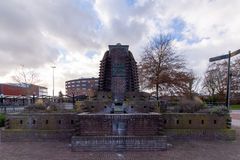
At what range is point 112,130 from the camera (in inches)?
392

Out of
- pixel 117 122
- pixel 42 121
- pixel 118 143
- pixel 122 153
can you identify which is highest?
pixel 117 122

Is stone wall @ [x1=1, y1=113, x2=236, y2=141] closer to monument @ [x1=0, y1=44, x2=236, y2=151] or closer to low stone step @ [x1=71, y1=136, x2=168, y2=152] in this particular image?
monument @ [x1=0, y1=44, x2=236, y2=151]

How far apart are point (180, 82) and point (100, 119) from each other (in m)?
18.9

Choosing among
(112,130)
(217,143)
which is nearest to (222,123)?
(217,143)

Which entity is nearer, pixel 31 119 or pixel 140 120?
pixel 140 120

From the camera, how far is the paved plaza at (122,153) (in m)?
8.26

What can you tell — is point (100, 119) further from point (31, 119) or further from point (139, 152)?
point (31, 119)

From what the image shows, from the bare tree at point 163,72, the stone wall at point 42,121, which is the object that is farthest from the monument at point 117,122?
the bare tree at point 163,72

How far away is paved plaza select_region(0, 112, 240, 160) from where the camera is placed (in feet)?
27.1

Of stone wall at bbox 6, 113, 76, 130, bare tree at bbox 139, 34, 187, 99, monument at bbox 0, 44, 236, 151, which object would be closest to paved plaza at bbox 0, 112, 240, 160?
monument at bbox 0, 44, 236, 151

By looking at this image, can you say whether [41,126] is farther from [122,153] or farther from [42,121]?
[122,153]

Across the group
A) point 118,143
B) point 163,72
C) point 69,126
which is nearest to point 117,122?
point 118,143

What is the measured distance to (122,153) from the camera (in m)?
8.88

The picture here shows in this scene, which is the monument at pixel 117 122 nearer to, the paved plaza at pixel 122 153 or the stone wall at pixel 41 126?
the stone wall at pixel 41 126
